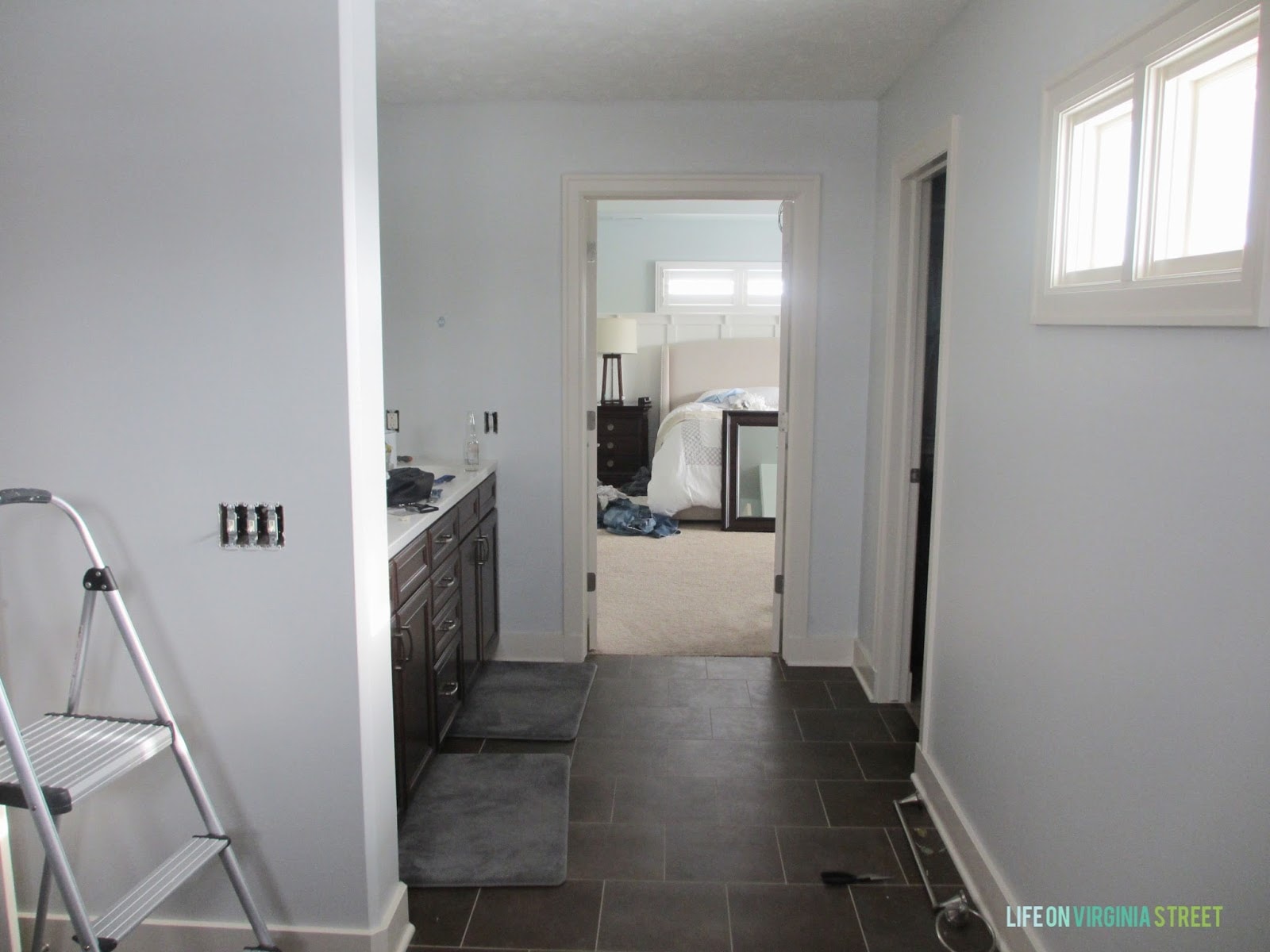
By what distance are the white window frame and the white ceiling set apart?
92cm

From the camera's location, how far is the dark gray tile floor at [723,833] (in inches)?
89.7

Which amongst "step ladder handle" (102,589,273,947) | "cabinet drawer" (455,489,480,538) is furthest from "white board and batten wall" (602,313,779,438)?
"step ladder handle" (102,589,273,947)

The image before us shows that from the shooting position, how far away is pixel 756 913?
→ 7.68ft

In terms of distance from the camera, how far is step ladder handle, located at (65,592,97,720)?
1879 mm

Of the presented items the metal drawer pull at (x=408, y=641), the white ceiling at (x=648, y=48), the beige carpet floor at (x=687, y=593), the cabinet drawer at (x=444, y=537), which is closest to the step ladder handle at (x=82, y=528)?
the metal drawer pull at (x=408, y=641)

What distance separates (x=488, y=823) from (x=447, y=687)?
535 millimetres

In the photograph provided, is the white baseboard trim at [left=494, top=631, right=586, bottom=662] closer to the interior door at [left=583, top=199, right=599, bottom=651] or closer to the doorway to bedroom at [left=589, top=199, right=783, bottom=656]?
the interior door at [left=583, top=199, right=599, bottom=651]

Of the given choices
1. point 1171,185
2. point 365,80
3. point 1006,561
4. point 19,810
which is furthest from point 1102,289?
point 19,810

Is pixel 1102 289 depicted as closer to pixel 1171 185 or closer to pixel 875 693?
pixel 1171 185

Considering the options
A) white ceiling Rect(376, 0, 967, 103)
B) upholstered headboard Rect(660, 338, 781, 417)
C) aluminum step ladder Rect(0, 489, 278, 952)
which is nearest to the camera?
aluminum step ladder Rect(0, 489, 278, 952)

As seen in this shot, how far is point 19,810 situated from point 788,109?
3402mm

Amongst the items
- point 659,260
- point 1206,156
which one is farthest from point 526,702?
point 659,260

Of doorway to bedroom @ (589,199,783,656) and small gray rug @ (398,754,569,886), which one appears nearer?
small gray rug @ (398,754,569,886)

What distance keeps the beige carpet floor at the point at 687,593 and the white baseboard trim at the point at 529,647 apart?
25 cm
